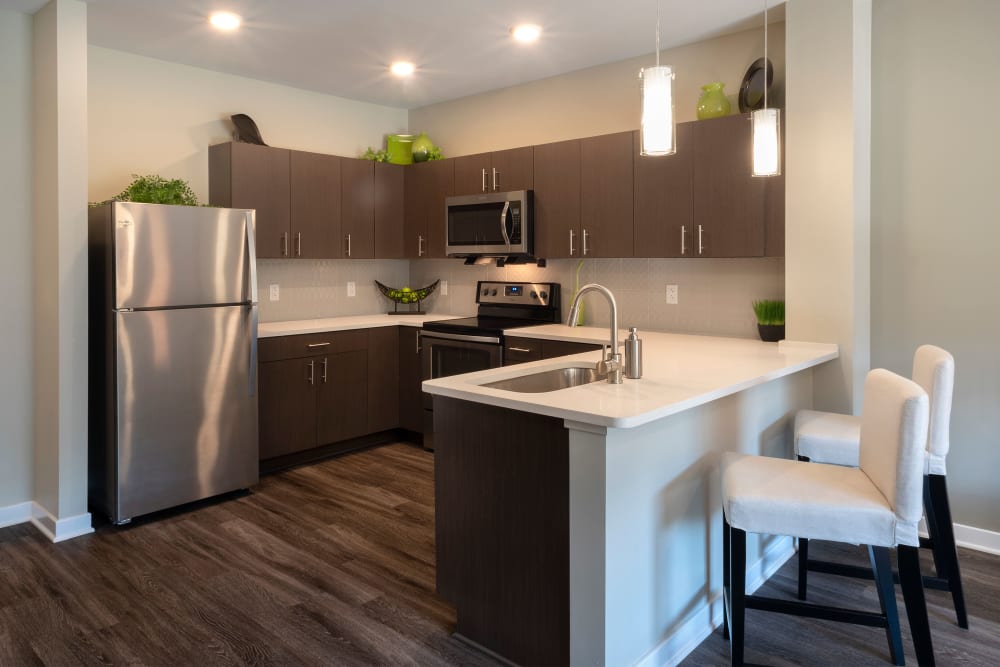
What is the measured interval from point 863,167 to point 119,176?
3946 millimetres

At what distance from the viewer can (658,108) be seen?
6.75 feet

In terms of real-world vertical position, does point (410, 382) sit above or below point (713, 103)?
below

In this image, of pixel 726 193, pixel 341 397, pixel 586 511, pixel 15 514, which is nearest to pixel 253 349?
pixel 341 397

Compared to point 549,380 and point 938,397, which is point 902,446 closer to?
point 938,397

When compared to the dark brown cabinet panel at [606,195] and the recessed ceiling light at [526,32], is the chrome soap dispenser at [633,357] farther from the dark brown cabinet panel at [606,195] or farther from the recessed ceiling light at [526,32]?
the recessed ceiling light at [526,32]

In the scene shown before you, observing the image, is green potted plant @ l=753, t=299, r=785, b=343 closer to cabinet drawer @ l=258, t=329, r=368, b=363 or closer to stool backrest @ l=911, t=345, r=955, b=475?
stool backrest @ l=911, t=345, r=955, b=475

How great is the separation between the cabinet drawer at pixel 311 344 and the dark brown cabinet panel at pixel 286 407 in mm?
48

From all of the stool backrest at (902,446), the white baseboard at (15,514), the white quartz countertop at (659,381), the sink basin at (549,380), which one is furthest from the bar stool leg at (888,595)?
the white baseboard at (15,514)

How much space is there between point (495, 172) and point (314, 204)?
3.99 feet

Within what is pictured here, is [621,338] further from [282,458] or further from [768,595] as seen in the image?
[282,458]

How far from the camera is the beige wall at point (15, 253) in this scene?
3.42m

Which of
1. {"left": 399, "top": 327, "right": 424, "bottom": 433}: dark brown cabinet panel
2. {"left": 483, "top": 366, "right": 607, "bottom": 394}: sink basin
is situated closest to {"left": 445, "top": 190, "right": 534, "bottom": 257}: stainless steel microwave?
{"left": 399, "top": 327, "right": 424, "bottom": 433}: dark brown cabinet panel

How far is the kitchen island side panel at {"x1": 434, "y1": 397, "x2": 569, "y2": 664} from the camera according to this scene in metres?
2.05

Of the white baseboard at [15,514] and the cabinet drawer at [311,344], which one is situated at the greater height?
the cabinet drawer at [311,344]
